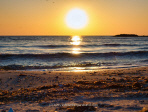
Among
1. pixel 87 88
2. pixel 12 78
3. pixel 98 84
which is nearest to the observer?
pixel 87 88

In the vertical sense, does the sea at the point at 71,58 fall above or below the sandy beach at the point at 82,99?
above

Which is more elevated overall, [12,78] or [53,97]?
[12,78]

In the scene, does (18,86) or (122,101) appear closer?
(122,101)

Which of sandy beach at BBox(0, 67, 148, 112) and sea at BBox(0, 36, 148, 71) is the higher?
sea at BBox(0, 36, 148, 71)

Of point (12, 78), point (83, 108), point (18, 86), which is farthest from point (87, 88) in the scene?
point (12, 78)

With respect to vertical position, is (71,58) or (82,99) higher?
(71,58)

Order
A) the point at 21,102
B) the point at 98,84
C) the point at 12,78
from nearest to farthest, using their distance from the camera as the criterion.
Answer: the point at 21,102 < the point at 98,84 < the point at 12,78

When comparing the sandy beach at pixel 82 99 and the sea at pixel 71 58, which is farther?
the sea at pixel 71 58

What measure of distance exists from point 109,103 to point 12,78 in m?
6.08

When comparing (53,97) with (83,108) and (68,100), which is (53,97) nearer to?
(68,100)

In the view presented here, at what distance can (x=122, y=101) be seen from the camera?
5.57 metres

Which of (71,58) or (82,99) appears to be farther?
(71,58)

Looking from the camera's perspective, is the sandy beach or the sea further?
the sea

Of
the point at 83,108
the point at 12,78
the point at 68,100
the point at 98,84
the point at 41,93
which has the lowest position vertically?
the point at 83,108
